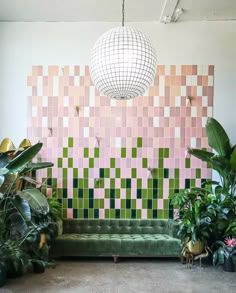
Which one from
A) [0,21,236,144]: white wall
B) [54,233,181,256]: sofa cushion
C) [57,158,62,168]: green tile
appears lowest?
[54,233,181,256]: sofa cushion

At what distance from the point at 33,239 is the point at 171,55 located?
350 cm

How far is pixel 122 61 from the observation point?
294cm

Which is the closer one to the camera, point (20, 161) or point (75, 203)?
point (20, 161)

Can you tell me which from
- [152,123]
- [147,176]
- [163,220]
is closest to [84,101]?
[152,123]

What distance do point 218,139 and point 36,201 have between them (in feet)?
8.80

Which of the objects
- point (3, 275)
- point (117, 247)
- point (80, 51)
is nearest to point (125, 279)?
point (117, 247)

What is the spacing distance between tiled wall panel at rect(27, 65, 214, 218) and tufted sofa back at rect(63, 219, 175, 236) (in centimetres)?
11

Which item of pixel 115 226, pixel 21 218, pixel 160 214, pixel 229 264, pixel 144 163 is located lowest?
pixel 229 264

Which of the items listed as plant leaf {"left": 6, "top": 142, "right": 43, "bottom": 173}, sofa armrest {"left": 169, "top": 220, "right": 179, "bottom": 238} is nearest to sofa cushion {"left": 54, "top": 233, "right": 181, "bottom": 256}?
sofa armrest {"left": 169, "top": 220, "right": 179, "bottom": 238}

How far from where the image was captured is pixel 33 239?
4.56 metres

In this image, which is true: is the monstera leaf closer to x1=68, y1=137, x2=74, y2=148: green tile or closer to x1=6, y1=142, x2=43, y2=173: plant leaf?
x1=6, y1=142, x2=43, y2=173: plant leaf

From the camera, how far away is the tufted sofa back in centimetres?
568

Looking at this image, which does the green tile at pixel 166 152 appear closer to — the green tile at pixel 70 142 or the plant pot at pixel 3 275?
the green tile at pixel 70 142

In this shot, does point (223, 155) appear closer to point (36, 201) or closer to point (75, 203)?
point (75, 203)
